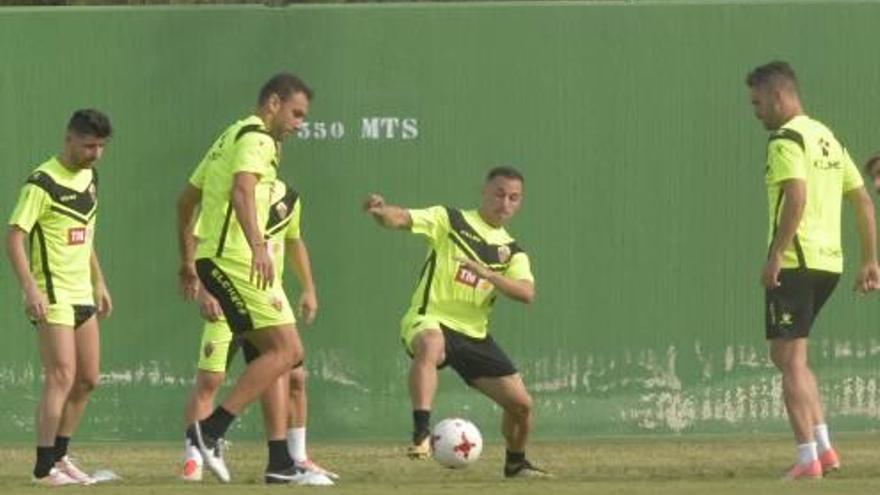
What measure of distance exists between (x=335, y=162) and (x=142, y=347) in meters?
1.78

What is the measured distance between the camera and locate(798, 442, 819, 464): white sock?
1185 cm

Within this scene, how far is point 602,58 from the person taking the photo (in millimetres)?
16203

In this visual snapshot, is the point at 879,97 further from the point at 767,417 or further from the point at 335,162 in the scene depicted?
the point at 335,162

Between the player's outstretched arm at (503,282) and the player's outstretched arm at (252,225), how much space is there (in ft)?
6.35

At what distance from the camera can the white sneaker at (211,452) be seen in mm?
11625

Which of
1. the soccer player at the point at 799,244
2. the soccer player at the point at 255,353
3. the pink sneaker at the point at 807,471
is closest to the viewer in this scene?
the pink sneaker at the point at 807,471

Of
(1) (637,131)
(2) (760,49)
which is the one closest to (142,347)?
(1) (637,131)

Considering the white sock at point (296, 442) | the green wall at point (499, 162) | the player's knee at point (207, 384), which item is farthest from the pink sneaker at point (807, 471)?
the green wall at point (499, 162)

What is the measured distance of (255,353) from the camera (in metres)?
11.9

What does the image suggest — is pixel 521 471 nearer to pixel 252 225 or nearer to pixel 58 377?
pixel 58 377

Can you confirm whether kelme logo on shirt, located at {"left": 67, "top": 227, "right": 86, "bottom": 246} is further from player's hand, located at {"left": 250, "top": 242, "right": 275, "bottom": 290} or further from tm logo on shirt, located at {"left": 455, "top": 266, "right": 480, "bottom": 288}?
tm logo on shirt, located at {"left": 455, "top": 266, "right": 480, "bottom": 288}

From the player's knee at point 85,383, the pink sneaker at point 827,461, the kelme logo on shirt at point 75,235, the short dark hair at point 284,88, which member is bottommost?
the pink sneaker at point 827,461

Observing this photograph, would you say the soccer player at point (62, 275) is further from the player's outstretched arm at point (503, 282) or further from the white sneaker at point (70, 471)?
the player's outstretched arm at point (503, 282)

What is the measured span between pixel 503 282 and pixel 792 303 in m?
1.68
